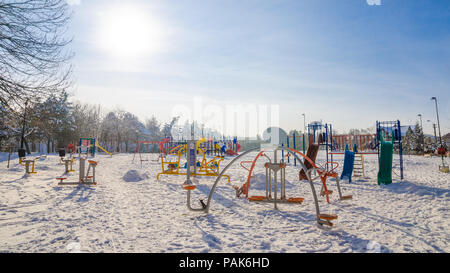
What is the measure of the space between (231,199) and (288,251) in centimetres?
425

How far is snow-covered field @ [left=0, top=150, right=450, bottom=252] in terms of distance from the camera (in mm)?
4258

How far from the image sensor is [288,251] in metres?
4.04

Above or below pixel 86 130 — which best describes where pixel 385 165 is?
below

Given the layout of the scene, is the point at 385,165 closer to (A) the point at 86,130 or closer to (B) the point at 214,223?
(B) the point at 214,223

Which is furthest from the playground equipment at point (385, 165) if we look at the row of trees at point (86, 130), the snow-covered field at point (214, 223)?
the row of trees at point (86, 130)

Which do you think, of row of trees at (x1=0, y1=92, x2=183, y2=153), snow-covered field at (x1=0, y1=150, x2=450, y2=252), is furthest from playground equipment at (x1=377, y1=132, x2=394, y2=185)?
row of trees at (x1=0, y1=92, x2=183, y2=153)

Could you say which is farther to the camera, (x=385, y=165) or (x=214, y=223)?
(x=385, y=165)

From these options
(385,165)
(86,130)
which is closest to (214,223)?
(385,165)

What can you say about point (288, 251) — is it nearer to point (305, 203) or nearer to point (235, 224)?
point (235, 224)

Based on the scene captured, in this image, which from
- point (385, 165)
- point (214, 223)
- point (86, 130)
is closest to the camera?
point (214, 223)

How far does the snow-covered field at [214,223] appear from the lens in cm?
426

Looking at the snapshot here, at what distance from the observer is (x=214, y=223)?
5625 millimetres

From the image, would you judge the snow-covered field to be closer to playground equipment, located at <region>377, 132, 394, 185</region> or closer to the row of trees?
playground equipment, located at <region>377, 132, 394, 185</region>

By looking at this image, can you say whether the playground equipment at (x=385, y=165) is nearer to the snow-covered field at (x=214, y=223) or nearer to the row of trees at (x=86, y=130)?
the snow-covered field at (x=214, y=223)
